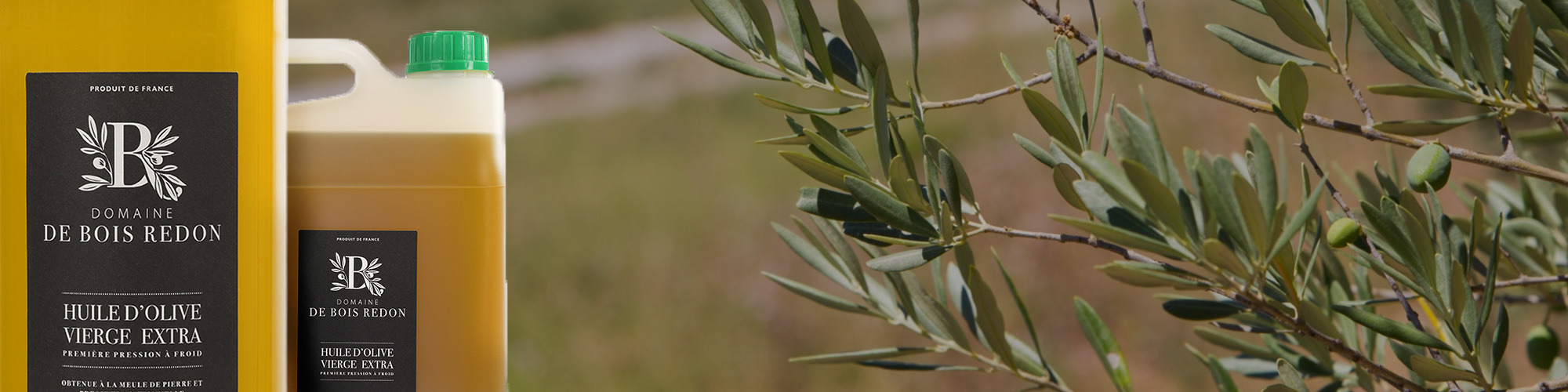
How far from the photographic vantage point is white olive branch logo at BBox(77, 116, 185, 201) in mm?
328

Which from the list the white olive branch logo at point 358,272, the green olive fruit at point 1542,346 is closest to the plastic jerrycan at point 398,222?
the white olive branch logo at point 358,272

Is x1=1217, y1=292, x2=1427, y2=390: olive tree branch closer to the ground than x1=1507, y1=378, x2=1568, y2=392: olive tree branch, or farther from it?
farther from it

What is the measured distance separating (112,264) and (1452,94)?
40cm

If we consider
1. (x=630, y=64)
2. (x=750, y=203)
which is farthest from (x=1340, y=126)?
(x=630, y=64)

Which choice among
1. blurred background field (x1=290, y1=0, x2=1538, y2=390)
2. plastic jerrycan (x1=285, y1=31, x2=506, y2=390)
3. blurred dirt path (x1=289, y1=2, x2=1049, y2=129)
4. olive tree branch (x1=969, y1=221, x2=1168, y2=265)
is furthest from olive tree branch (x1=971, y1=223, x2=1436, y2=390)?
blurred dirt path (x1=289, y1=2, x2=1049, y2=129)

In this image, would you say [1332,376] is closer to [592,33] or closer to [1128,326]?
[1128,326]

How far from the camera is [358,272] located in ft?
1.24

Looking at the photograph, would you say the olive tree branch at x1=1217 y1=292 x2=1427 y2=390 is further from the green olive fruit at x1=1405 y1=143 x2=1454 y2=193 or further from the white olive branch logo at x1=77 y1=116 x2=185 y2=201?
the white olive branch logo at x1=77 y1=116 x2=185 y2=201

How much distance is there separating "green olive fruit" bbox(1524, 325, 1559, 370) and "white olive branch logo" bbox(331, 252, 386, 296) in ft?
1.55

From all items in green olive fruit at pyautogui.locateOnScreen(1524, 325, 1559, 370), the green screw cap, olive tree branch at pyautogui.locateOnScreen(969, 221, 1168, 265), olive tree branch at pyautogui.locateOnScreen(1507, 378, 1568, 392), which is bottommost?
green olive fruit at pyautogui.locateOnScreen(1524, 325, 1559, 370)

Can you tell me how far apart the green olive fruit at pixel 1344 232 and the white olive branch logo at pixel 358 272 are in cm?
31

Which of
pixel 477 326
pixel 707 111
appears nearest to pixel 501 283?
pixel 477 326

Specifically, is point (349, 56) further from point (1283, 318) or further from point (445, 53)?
point (1283, 318)

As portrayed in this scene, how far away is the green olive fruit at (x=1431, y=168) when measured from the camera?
0.29m
